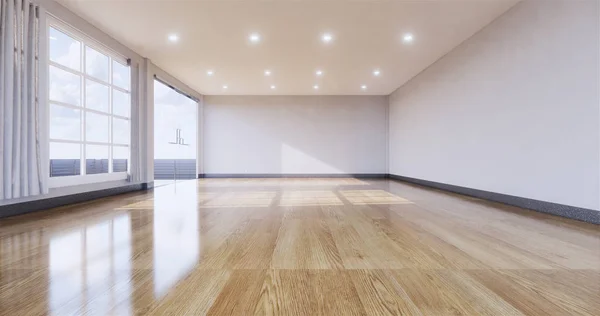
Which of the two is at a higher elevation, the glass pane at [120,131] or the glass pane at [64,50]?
the glass pane at [64,50]

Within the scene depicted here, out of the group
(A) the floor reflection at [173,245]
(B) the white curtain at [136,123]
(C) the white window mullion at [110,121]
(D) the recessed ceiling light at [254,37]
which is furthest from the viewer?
(B) the white curtain at [136,123]

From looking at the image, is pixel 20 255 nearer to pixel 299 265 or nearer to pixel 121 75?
pixel 299 265

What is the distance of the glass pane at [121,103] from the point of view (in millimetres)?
5258

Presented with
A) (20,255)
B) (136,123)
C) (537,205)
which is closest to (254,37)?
(136,123)

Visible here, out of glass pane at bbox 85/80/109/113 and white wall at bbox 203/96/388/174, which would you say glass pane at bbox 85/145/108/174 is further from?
white wall at bbox 203/96/388/174

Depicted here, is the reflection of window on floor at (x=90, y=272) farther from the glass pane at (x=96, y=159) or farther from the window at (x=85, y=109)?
the glass pane at (x=96, y=159)

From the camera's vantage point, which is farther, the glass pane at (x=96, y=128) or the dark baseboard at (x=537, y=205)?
the glass pane at (x=96, y=128)

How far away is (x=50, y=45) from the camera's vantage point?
3.86 m

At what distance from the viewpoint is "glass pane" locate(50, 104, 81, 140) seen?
12.9ft

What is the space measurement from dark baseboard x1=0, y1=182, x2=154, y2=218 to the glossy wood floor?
0.26 meters

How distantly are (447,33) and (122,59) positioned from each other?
5.57 meters

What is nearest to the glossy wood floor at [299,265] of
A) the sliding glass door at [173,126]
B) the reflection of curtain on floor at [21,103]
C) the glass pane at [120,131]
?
the reflection of curtain on floor at [21,103]

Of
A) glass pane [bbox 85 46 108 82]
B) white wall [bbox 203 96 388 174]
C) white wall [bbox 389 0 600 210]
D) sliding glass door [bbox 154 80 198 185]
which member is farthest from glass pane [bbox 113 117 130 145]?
white wall [bbox 389 0 600 210]

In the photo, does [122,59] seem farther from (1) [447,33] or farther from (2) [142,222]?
(1) [447,33]
